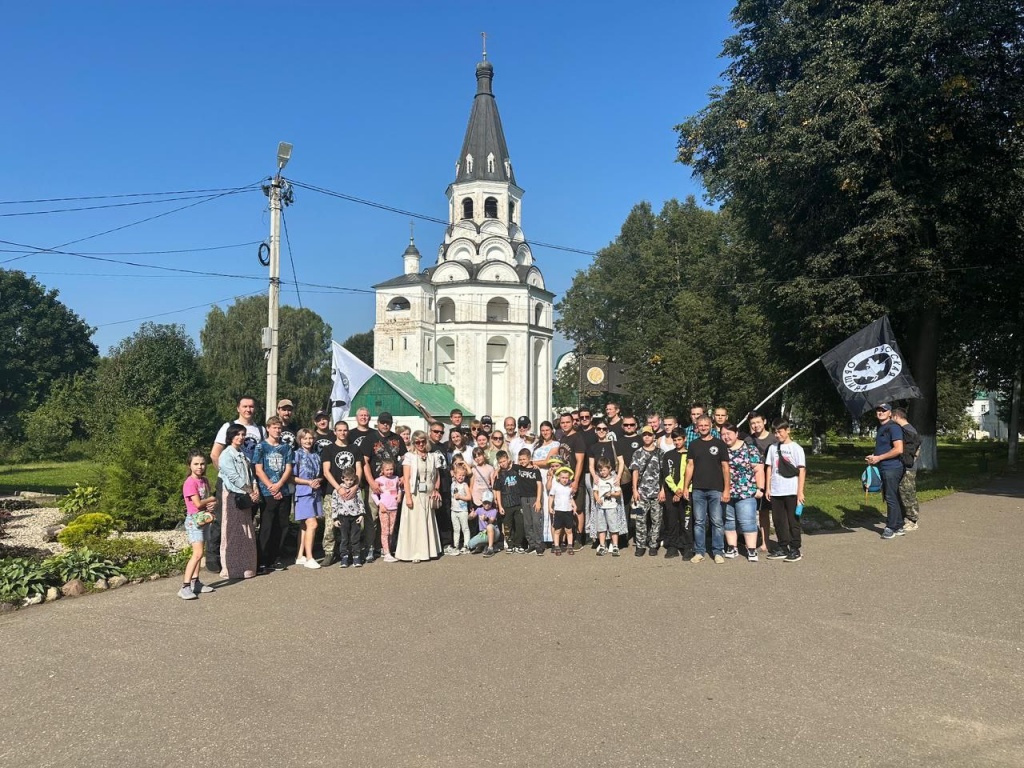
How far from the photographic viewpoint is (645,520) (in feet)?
31.7

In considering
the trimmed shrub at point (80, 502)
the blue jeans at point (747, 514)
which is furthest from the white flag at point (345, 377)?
the blue jeans at point (747, 514)

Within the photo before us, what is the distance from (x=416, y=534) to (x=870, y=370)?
25.2 ft

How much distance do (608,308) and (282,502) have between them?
4802cm

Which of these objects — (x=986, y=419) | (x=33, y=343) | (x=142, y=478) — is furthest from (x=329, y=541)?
(x=986, y=419)

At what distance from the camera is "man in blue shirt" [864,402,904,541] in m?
10.3

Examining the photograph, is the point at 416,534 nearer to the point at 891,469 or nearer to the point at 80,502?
the point at 891,469

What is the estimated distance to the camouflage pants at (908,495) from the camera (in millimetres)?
10703

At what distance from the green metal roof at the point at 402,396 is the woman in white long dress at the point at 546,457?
2963 cm

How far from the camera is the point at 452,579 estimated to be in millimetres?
8359

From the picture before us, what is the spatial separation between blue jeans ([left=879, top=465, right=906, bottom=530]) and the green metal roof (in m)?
30.9

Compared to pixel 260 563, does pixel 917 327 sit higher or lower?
higher

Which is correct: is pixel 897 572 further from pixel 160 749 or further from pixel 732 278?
pixel 732 278

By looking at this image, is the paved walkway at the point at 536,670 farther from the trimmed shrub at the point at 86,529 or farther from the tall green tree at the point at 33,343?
the tall green tree at the point at 33,343

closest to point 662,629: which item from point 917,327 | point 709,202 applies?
point 917,327
